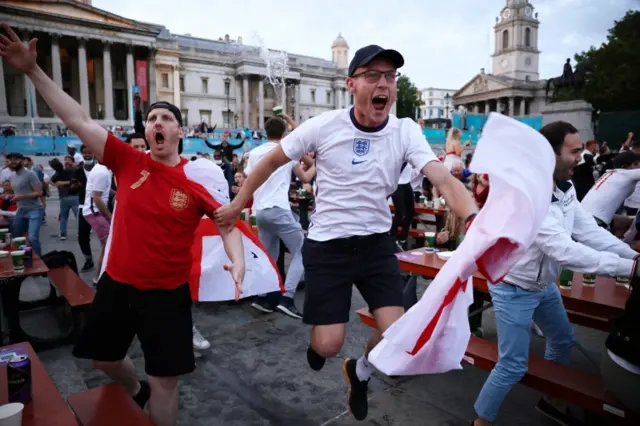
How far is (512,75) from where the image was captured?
3797 inches

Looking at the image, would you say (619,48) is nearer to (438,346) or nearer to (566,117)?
(566,117)

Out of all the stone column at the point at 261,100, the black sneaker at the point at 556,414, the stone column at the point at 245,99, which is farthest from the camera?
the stone column at the point at 261,100

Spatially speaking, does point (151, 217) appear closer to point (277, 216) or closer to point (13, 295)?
point (277, 216)

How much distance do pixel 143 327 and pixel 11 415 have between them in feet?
3.18

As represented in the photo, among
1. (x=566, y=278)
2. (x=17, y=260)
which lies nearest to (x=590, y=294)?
(x=566, y=278)

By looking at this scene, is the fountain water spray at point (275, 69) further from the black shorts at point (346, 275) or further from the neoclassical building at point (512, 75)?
the black shorts at point (346, 275)

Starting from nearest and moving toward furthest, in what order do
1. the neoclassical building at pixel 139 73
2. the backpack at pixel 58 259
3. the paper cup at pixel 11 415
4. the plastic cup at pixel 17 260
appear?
the paper cup at pixel 11 415
the plastic cup at pixel 17 260
the backpack at pixel 58 259
the neoclassical building at pixel 139 73

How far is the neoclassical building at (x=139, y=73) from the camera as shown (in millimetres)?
49312

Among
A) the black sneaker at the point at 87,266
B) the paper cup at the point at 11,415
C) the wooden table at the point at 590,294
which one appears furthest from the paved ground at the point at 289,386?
the black sneaker at the point at 87,266

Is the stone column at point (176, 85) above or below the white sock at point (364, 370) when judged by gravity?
above

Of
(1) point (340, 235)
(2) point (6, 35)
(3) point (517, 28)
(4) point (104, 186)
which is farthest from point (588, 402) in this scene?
(3) point (517, 28)

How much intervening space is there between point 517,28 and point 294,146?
10904 cm

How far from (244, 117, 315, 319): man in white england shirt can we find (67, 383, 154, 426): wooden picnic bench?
3.25 metres

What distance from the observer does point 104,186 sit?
6.50m
